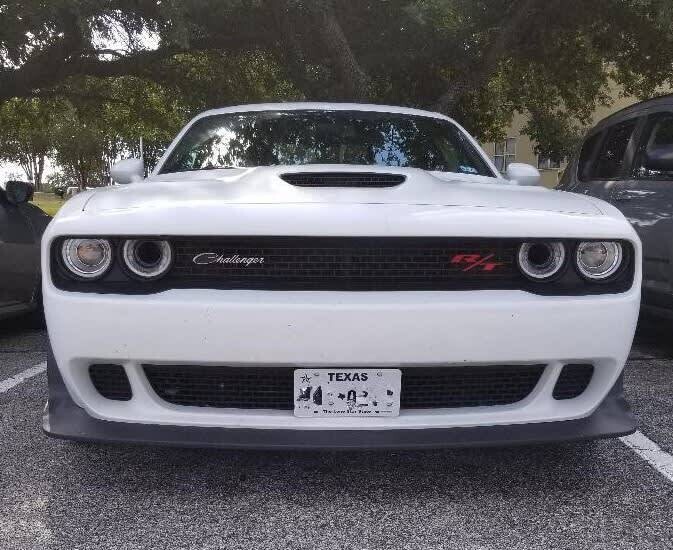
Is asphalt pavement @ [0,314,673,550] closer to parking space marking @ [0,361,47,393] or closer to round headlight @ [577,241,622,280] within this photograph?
round headlight @ [577,241,622,280]

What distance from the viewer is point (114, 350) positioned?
2320 millimetres

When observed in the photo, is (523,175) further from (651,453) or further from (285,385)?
(285,385)

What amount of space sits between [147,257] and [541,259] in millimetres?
1262

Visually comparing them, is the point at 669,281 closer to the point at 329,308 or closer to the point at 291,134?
the point at 291,134

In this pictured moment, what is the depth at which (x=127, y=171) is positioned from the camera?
11.9 ft

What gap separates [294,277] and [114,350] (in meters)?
0.59

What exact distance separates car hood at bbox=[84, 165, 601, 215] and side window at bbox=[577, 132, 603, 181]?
3320 millimetres

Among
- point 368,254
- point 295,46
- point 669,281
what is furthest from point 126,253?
point 295,46

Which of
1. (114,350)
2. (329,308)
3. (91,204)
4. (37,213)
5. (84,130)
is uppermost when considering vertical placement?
(91,204)

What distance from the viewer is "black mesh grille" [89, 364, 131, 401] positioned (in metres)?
2.44

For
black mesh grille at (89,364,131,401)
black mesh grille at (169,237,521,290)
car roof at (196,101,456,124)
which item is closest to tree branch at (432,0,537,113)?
car roof at (196,101,456,124)

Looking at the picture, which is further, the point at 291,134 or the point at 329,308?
the point at 291,134

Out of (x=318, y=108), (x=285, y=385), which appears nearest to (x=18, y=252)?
(x=318, y=108)

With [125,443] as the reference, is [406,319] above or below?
above
